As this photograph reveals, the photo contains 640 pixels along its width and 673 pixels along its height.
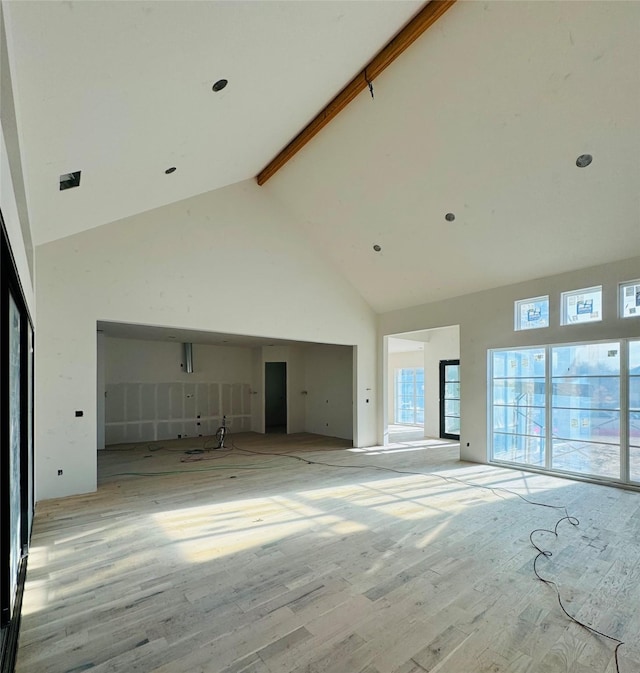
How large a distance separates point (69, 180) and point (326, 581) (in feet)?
13.1

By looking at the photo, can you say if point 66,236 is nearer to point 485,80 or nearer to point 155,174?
point 155,174

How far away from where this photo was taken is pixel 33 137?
2.40m

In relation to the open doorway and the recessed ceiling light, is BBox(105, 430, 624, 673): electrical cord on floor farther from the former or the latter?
the recessed ceiling light

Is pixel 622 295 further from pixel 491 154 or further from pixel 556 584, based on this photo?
pixel 556 584

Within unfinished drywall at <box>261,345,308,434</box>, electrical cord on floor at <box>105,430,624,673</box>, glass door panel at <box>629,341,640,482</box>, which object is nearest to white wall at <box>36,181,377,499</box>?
electrical cord on floor at <box>105,430,624,673</box>

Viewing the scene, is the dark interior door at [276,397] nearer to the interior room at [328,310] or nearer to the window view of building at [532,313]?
the interior room at [328,310]

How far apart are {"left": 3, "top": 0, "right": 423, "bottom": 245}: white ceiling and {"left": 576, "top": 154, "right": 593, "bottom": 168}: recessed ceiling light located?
2.47 metres

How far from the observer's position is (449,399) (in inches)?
426

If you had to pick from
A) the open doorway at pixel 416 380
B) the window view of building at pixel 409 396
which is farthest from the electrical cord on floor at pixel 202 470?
the window view of building at pixel 409 396

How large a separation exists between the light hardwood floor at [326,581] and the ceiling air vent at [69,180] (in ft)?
10.8

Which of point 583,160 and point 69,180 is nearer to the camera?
point 69,180

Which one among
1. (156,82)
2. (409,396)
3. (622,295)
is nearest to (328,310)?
(622,295)

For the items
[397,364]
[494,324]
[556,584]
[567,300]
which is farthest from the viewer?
[397,364]

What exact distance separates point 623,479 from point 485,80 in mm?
5792
